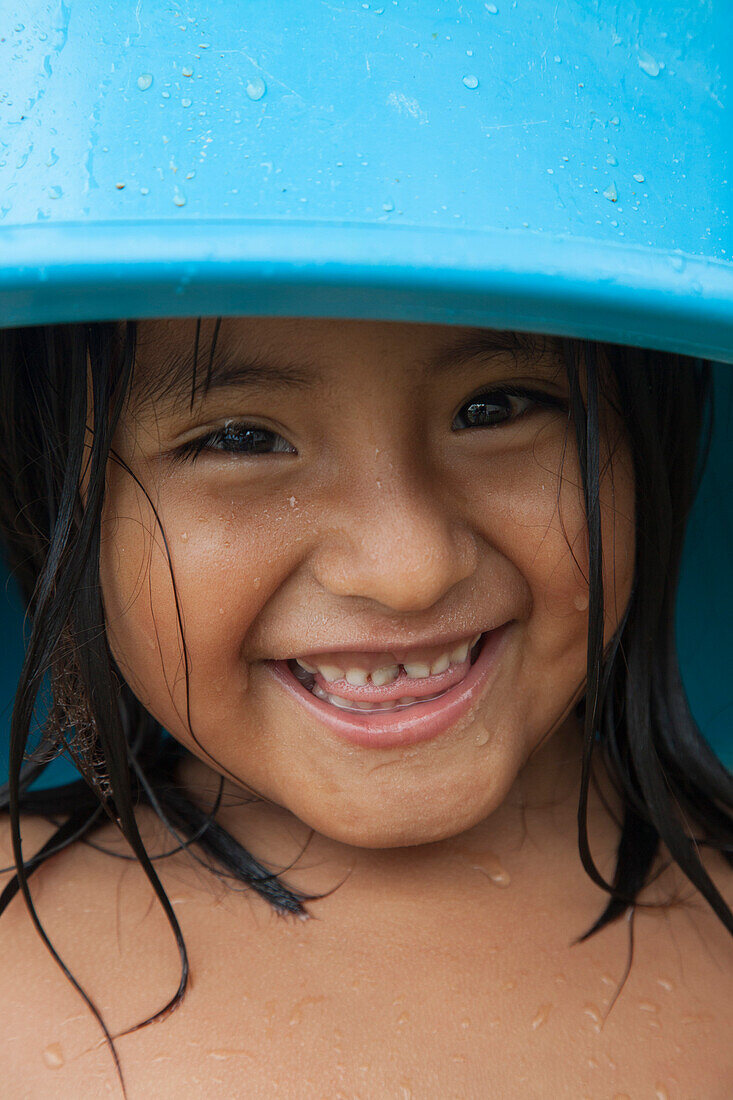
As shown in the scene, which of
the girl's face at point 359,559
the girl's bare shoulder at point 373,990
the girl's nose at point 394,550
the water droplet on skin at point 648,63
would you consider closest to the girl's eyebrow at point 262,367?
the girl's face at point 359,559

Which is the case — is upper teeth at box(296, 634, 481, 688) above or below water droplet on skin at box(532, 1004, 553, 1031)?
above

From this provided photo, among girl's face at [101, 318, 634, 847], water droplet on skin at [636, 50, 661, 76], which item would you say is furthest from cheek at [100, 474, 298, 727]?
water droplet on skin at [636, 50, 661, 76]

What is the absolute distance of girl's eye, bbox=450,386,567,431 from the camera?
0.95m

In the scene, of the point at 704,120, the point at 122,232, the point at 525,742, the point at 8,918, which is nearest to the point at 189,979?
the point at 8,918

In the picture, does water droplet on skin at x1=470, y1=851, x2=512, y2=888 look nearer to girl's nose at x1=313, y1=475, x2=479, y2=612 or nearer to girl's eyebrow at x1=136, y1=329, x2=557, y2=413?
girl's nose at x1=313, y1=475, x2=479, y2=612

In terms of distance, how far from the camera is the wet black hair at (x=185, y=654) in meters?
0.96

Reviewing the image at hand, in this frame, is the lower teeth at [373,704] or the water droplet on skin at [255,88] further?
the lower teeth at [373,704]

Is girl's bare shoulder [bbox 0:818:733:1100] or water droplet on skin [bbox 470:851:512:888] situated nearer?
girl's bare shoulder [bbox 0:818:733:1100]

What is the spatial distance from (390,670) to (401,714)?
4 cm

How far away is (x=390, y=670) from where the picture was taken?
104cm

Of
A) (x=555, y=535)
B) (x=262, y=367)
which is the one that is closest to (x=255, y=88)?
(x=262, y=367)

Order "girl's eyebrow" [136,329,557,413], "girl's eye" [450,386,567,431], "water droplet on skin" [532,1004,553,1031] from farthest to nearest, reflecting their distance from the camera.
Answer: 1. "water droplet on skin" [532,1004,553,1031]
2. "girl's eye" [450,386,567,431]
3. "girl's eyebrow" [136,329,557,413]

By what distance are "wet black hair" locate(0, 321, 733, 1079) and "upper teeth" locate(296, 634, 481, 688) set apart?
0.13 m

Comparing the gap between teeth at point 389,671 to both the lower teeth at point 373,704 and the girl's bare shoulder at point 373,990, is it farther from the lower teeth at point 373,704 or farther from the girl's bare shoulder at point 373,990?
the girl's bare shoulder at point 373,990
